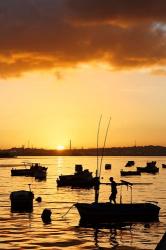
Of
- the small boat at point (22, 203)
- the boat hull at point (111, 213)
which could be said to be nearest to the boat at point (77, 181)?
the small boat at point (22, 203)

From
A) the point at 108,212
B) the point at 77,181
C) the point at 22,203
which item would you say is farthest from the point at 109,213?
the point at 77,181

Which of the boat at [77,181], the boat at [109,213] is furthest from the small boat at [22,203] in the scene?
the boat at [77,181]

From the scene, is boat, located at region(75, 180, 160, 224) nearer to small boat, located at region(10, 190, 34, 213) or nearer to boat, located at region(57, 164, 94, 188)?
small boat, located at region(10, 190, 34, 213)

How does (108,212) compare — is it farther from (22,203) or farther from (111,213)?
(22,203)

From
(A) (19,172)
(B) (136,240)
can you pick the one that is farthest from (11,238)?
(A) (19,172)

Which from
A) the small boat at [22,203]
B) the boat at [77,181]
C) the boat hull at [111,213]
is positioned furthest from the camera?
the boat at [77,181]

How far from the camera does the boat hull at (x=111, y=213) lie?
49.4m

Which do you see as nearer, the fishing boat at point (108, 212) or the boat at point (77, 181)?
the fishing boat at point (108, 212)

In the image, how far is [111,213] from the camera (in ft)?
163

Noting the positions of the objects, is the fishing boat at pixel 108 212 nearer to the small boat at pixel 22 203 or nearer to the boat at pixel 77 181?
the small boat at pixel 22 203

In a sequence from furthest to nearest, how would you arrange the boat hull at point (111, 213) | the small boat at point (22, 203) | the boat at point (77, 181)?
the boat at point (77, 181) → the small boat at point (22, 203) → the boat hull at point (111, 213)

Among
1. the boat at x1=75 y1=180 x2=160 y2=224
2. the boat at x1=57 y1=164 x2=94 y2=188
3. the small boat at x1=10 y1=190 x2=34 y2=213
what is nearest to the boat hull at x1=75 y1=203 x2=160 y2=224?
the boat at x1=75 y1=180 x2=160 y2=224

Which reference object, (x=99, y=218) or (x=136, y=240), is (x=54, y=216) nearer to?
(x=99, y=218)

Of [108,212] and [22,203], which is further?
[22,203]
